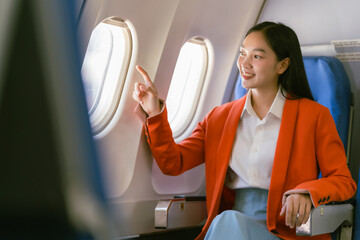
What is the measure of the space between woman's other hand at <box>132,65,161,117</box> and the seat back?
939mm

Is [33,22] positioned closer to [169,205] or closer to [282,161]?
[282,161]

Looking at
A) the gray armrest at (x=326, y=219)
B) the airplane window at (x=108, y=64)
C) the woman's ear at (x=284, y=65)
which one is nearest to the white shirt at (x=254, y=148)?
the woman's ear at (x=284, y=65)

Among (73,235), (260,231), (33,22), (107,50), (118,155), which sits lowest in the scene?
(260,231)

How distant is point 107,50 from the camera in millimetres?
2668

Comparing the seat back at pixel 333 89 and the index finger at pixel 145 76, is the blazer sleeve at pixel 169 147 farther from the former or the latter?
the seat back at pixel 333 89

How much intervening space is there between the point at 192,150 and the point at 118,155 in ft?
1.31

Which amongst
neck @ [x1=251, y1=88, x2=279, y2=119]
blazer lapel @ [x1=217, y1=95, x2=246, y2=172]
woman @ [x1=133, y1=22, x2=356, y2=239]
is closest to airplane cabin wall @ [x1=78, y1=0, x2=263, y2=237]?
woman @ [x1=133, y1=22, x2=356, y2=239]

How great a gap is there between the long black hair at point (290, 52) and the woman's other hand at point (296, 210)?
26.6 inches

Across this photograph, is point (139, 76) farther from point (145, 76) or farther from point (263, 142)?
point (263, 142)

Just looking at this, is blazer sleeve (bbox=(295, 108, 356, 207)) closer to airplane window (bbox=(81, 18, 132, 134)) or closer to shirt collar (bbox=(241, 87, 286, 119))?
shirt collar (bbox=(241, 87, 286, 119))

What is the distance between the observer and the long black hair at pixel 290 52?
239 centimetres

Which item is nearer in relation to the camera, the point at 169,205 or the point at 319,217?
the point at 319,217

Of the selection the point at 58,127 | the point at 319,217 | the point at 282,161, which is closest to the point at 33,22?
the point at 58,127

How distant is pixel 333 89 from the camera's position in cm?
263
